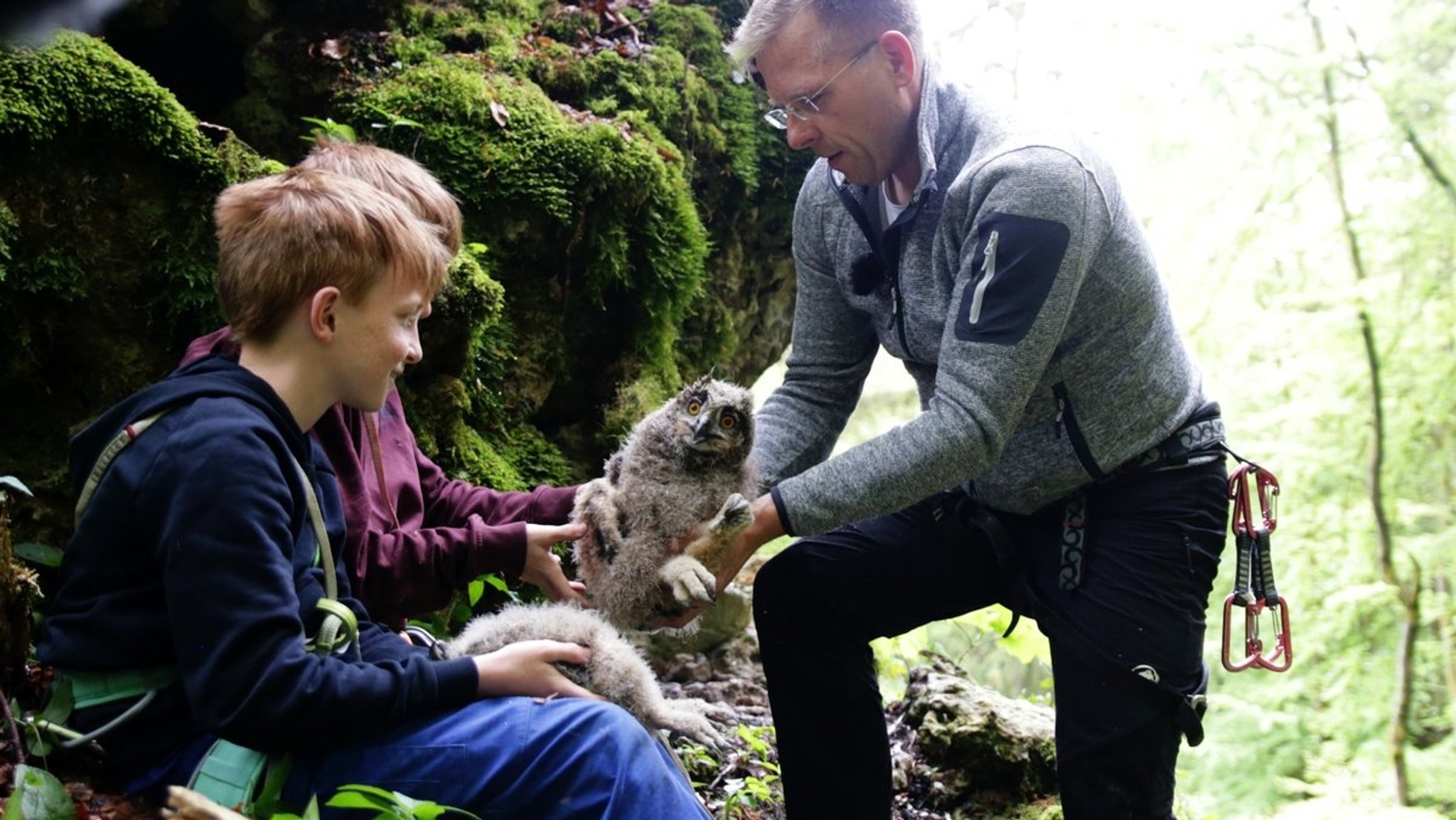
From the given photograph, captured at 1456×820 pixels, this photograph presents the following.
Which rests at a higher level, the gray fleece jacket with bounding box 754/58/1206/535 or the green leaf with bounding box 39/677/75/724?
the gray fleece jacket with bounding box 754/58/1206/535

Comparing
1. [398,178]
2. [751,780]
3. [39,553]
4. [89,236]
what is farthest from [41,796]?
[751,780]

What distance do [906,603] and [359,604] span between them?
1.59 meters

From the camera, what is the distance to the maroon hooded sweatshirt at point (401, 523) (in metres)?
2.83

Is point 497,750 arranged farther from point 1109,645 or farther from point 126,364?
point 126,364

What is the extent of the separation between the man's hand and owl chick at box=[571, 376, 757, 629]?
5 centimetres

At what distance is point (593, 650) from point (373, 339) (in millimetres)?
913

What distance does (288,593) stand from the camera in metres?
2.02

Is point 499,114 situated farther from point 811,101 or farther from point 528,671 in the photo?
point 528,671

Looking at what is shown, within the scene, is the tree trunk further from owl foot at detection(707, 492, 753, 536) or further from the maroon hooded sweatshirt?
the maroon hooded sweatshirt

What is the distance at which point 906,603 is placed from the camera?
322cm

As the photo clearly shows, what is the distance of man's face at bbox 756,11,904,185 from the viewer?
3074 millimetres

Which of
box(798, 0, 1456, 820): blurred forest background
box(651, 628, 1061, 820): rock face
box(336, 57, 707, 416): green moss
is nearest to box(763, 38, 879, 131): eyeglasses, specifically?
box(336, 57, 707, 416): green moss

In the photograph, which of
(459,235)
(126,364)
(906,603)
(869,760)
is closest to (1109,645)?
(906,603)

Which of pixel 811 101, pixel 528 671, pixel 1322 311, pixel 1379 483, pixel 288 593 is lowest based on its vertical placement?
pixel 1379 483
